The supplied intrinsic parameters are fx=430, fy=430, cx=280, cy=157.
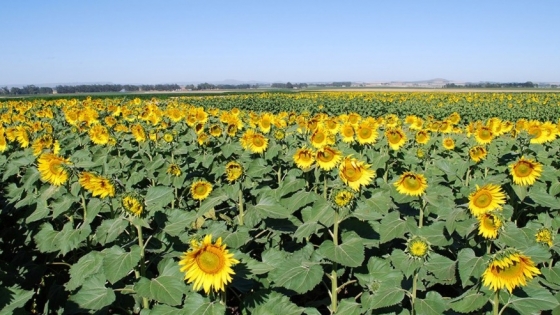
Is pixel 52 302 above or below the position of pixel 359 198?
below

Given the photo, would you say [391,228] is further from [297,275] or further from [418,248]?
[297,275]

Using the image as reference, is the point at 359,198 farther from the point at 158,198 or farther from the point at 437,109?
the point at 437,109

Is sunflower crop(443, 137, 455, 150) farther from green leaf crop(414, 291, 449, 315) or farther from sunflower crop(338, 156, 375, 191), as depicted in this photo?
green leaf crop(414, 291, 449, 315)

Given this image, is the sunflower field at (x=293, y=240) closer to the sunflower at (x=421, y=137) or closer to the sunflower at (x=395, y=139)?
the sunflower at (x=395, y=139)

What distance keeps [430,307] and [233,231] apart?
1390 millimetres

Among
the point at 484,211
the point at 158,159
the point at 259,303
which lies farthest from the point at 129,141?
the point at 484,211

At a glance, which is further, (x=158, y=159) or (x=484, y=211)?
(x=158, y=159)

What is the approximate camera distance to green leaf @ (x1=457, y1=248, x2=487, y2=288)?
2.49 meters

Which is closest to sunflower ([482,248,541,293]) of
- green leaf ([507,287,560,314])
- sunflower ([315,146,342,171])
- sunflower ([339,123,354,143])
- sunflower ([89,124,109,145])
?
green leaf ([507,287,560,314])

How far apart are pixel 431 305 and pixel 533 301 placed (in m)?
0.56

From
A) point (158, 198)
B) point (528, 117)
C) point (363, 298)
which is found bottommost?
point (528, 117)

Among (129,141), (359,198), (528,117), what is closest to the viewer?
(359,198)

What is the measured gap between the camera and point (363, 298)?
107 inches

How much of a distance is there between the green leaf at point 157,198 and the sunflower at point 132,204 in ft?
0.38
